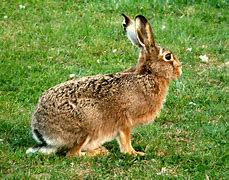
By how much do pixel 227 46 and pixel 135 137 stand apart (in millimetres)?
3881

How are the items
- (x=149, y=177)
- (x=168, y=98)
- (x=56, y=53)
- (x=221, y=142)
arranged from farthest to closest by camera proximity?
(x=56, y=53) < (x=168, y=98) < (x=221, y=142) < (x=149, y=177)

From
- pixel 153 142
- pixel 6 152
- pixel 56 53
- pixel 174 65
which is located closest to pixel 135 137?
pixel 153 142

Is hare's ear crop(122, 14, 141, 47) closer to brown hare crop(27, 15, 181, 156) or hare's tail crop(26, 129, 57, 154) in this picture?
brown hare crop(27, 15, 181, 156)

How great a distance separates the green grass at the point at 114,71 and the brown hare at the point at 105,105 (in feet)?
0.59

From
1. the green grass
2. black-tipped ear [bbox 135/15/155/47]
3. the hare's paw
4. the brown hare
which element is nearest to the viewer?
the green grass

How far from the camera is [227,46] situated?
37.4ft

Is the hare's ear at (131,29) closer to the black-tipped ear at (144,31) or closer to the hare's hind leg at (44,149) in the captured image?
the black-tipped ear at (144,31)

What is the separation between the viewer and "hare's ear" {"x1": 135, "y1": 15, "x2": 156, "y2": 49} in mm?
7598

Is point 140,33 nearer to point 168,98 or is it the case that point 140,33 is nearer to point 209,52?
point 168,98

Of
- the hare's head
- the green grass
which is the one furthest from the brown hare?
the green grass

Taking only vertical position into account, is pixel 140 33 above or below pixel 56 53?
above

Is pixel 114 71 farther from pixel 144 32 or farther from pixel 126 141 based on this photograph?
pixel 126 141

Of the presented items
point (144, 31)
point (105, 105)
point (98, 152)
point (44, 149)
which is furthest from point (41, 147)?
point (144, 31)

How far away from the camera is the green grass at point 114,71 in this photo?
276 inches
